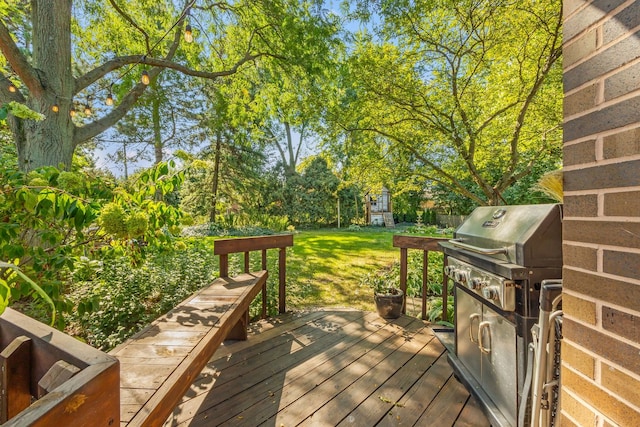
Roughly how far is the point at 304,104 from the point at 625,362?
14.9ft

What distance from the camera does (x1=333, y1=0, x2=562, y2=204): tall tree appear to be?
3371 mm

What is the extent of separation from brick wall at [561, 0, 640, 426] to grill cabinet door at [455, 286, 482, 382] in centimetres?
73

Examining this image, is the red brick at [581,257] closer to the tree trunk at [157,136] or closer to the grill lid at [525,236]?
the grill lid at [525,236]

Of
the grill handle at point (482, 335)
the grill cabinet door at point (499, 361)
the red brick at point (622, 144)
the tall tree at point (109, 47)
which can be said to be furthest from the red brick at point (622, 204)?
the tall tree at point (109, 47)

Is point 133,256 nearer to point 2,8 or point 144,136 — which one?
point 2,8

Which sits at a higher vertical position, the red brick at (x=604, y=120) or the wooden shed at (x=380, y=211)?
the red brick at (x=604, y=120)

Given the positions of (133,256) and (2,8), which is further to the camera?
(2,8)

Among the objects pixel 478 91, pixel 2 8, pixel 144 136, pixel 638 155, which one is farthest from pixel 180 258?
pixel 144 136

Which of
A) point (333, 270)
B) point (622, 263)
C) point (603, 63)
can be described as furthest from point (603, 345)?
point (333, 270)

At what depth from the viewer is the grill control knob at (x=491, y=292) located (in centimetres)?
137

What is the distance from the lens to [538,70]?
3.37 meters

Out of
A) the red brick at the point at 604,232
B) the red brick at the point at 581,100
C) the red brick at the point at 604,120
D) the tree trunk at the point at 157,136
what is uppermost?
the tree trunk at the point at 157,136

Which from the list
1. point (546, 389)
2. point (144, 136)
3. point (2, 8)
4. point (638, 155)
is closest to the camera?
point (638, 155)

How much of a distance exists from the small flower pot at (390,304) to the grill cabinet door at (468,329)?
116 centimetres
